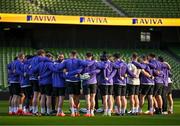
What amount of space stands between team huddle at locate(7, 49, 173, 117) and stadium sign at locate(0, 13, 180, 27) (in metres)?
18.6


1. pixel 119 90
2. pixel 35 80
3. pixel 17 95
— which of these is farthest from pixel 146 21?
pixel 35 80

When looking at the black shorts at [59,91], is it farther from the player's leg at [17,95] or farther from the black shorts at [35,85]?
the player's leg at [17,95]

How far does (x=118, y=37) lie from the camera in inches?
1965

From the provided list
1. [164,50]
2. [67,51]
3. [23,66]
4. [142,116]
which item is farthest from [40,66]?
[164,50]

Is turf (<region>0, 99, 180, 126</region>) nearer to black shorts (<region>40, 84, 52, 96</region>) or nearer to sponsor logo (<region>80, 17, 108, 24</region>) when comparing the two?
black shorts (<region>40, 84, 52, 96</region>)

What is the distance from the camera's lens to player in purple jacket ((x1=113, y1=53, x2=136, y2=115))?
1004 inches

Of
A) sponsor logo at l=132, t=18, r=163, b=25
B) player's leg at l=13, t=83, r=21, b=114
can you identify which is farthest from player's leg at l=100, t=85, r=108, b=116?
sponsor logo at l=132, t=18, r=163, b=25

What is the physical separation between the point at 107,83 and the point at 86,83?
101cm

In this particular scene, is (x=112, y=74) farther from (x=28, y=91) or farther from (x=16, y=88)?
(x=16, y=88)

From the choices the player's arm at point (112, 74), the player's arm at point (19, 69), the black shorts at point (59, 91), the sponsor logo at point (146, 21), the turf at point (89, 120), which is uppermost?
the sponsor logo at point (146, 21)

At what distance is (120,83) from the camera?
25688 mm

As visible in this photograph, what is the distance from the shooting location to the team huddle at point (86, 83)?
968 inches

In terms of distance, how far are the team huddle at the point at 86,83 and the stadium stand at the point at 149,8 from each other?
21843mm

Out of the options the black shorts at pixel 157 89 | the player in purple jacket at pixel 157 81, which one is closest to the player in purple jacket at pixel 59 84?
the player in purple jacket at pixel 157 81
